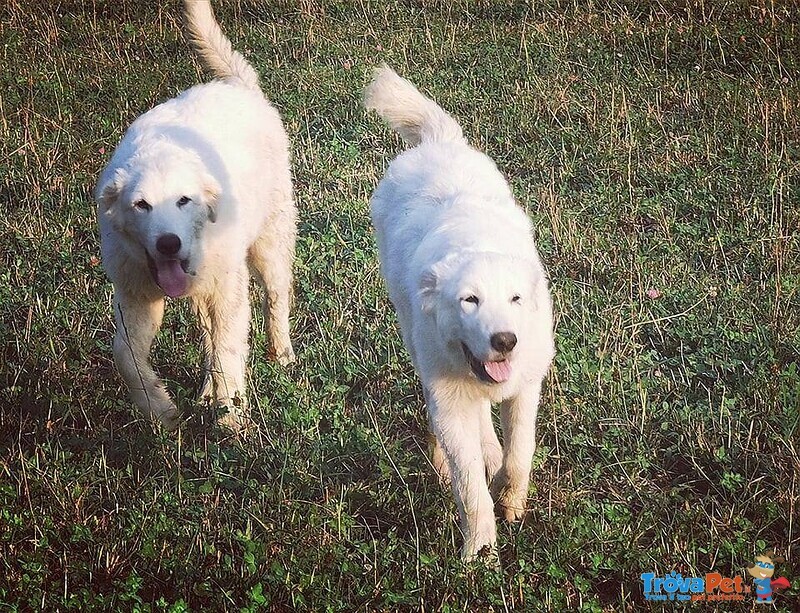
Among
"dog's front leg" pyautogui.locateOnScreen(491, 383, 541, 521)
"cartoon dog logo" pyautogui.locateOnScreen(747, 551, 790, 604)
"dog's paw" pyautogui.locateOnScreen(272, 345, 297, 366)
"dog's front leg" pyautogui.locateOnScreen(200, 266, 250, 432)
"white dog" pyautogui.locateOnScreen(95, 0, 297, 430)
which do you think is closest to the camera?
"cartoon dog logo" pyautogui.locateOnScreen(747, 551, 790, 604)

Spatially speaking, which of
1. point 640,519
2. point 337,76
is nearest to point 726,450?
point 640,519

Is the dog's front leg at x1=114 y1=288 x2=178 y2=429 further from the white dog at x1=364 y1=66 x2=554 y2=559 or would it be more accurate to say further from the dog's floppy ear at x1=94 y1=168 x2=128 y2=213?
the white dog at x1=364 y1=66 x2=554 y2=559

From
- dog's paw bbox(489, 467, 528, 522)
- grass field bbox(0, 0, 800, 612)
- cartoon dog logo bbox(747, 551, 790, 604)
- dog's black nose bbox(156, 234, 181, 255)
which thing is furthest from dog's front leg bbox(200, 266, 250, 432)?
cartoon dog logo bbox(747, 551, 790, 604)

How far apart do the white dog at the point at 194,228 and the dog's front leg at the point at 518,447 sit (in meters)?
1.34

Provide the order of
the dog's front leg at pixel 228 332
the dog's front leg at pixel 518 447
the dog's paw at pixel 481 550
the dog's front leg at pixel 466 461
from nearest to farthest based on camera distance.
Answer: the dog's paw at pixel 481 550, the dog's front leg at pixel 466 461, the dog's front leg at pixel 518 447, the dog's front leg at pixel 228 332

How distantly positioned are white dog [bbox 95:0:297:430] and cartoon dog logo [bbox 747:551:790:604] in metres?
2.39

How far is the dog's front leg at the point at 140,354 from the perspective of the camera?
477 centimetres

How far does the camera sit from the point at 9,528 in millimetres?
3932

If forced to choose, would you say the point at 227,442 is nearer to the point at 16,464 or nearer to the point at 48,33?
the point at 16,464

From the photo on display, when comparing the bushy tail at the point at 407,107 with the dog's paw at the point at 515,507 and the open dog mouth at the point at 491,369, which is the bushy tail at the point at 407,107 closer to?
the open dog mouth at the point at 491,369

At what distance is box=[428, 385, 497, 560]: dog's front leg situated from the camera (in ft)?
12.5

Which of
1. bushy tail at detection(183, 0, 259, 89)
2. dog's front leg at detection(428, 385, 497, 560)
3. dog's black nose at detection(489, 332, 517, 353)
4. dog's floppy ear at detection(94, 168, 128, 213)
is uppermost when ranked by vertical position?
bushy tail at detection(183, 0, 259, 89)

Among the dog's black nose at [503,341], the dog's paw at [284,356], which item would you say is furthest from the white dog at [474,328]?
the dog's paw at [284,356]

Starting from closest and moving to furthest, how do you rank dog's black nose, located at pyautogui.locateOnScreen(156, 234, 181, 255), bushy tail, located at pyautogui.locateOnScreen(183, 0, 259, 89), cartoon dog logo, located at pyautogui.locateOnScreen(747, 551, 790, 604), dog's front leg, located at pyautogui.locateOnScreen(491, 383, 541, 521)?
cartoon dog logo, located at pyautogui.locateOnScreen(747, 551, 790, 604)
dog's front leg, located at pyautogui.locateOnScreen(491, 383, 541, 521)
dog's black nose, located at pyautogui.locateOnScreen(156, 234, 181, 255)
bushy tail, located at pyautogui.locateOnScreen(183, 0, 259, 89)
